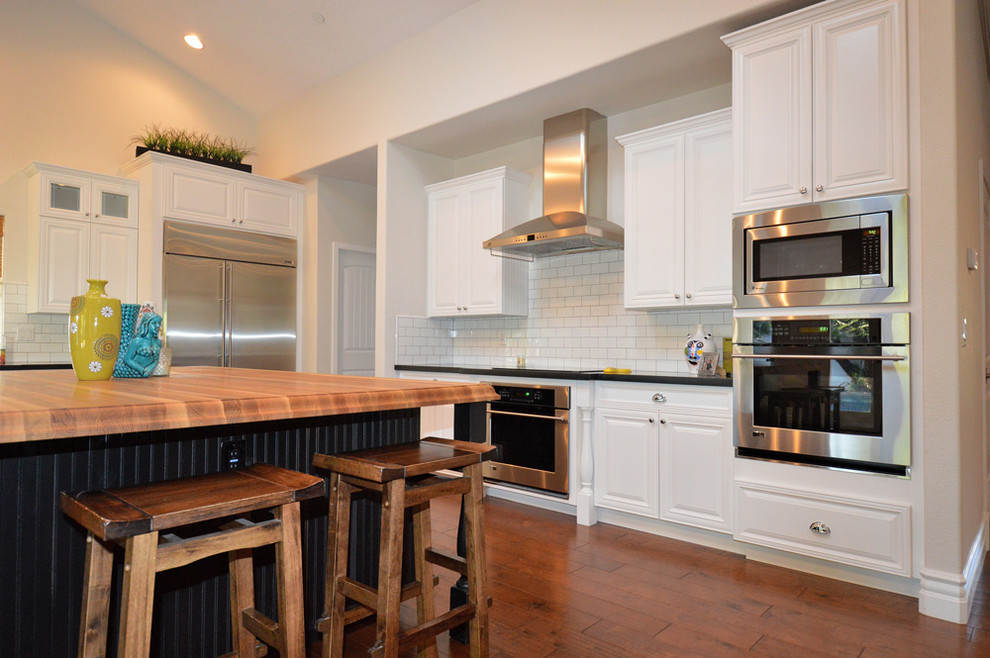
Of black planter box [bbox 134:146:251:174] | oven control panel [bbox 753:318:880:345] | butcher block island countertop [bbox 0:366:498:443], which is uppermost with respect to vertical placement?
black planter box [bbox 134:146:251:174]

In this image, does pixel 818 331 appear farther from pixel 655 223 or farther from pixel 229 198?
pixel 229 198

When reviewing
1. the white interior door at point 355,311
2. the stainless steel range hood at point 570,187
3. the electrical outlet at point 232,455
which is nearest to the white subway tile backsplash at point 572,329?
the stainless steel range hood at point 570,187

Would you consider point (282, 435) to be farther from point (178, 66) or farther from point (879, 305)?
point (178, 66)

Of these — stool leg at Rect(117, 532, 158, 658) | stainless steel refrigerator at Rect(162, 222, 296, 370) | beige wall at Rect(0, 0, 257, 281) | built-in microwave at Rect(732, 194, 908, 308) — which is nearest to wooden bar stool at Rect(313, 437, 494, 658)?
stool leg at Rect(117, 532, 158, 658)

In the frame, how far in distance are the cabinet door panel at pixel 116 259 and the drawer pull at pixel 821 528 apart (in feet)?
16.6

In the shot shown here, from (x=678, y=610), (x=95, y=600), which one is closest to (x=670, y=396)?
(x=678, y=610)

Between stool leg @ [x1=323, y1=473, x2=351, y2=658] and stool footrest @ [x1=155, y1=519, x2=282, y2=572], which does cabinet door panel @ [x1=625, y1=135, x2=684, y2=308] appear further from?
stool footrest @ [x1=155, y1=519, x2=282, y2=572]

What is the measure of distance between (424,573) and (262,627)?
578 mm

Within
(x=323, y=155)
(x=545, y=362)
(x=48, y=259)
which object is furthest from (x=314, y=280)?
(x=545, y=362)

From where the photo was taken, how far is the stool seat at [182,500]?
1193 mm

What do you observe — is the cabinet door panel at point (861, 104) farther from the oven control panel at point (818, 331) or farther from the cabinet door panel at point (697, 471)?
the cabinet door panel at point (697, 471)

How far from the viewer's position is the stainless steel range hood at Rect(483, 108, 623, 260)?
164 inches

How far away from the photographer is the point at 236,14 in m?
4.96

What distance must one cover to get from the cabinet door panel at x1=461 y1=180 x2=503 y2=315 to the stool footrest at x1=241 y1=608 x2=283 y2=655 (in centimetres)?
326
